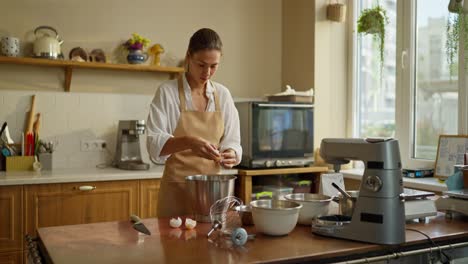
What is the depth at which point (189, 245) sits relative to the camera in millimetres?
1472

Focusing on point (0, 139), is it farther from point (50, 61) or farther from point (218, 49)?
point (218, 49)

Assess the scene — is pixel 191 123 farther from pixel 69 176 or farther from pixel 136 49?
pixel 136 49

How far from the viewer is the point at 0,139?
10.9 ft

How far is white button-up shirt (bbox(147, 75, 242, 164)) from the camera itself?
2035 millimetres

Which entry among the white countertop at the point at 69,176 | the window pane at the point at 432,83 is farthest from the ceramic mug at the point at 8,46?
the window pane at the point at 432,83

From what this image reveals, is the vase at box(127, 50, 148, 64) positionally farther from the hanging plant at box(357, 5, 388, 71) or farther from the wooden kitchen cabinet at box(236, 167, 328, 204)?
the hanging plant at box(357, 5, 388, 71)

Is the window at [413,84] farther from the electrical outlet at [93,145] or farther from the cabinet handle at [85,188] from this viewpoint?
the cabinet handle at [85,188]

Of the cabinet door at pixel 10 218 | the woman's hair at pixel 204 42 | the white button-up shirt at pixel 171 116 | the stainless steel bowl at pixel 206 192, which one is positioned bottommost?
the cabinet door at pixel 10 218

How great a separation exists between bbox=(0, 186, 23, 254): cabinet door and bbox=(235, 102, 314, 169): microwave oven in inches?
62.7

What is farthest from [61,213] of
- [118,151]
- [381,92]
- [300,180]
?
[381,92]

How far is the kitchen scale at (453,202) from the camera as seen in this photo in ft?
6.32

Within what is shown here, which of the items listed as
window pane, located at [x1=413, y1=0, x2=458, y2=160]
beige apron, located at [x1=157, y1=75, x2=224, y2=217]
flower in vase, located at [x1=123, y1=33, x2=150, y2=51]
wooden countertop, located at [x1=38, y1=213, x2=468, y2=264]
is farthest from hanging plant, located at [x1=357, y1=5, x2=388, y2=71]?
wooden countertop, located at [x1=38, y1=213, x2=468, y2=264]

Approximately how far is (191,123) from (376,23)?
219 centimetres

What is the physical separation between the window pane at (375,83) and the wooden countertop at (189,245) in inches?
87.5
